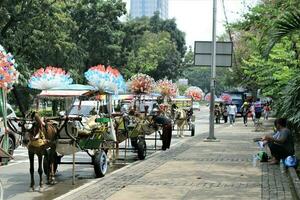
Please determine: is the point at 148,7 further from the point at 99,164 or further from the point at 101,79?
the point at 99,164

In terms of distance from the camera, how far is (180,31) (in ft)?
292

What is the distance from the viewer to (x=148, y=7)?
404 feet

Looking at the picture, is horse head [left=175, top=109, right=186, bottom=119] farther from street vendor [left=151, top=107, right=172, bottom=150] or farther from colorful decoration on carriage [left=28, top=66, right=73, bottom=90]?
colorful decoration on carriage [left=28, top=66, right=73, bottom=90]

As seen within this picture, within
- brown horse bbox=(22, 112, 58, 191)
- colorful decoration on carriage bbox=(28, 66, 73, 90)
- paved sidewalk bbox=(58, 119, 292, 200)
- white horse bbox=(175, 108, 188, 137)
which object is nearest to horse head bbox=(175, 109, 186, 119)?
white horse bbox=(175, 108, 188, 137)

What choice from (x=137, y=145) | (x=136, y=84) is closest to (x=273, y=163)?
(x=137, y=145)

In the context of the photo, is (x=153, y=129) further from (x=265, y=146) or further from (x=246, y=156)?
(x=265, y=146)

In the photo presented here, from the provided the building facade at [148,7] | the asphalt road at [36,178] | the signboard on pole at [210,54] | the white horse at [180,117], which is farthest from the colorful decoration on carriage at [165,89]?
the building facade at [148,7]

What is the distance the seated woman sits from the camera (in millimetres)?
13859

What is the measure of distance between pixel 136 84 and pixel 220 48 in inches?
187

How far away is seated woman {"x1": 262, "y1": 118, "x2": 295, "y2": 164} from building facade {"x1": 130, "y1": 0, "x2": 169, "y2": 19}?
99.2 meters

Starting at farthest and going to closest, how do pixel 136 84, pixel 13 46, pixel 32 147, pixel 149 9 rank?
pixel 149 9 → pixel 13 46 → pixel 136 84 → pixel 32 147

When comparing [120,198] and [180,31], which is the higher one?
[180,31]

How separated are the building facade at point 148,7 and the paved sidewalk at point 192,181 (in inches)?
3878

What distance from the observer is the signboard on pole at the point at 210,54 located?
2380 cm
